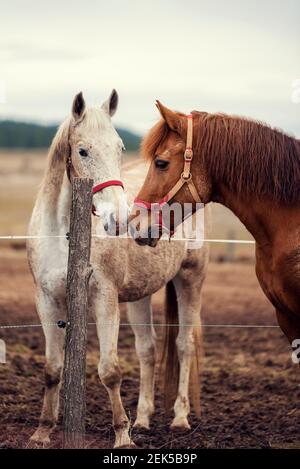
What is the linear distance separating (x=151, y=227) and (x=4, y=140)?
9517cm

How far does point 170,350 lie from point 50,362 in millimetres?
1593

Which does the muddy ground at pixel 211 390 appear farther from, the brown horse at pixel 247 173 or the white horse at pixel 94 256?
the brown horse at pixel 247 173

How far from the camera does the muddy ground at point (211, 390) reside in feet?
20.5

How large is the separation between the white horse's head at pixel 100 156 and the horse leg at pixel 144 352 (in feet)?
5.80

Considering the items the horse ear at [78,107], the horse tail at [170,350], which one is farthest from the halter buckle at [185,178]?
the horse tail at [170,350]

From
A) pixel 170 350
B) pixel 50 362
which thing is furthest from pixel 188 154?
pixel 170 350

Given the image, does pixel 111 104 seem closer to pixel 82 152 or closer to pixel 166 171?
pixel 82 152

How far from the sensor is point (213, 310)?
13.2m

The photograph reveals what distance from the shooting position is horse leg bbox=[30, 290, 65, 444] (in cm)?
580

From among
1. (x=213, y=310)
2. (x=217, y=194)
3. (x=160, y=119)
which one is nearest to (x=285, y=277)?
(x=217, y=194)

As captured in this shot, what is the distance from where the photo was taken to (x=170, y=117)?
5.00 m

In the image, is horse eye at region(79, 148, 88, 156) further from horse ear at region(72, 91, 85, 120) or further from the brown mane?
the brown mane

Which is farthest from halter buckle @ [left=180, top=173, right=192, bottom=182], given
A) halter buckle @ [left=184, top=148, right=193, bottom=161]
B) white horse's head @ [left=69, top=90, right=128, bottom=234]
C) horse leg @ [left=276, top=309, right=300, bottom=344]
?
horse leg @ [left=276, top=309, right=300, bottom=344]
